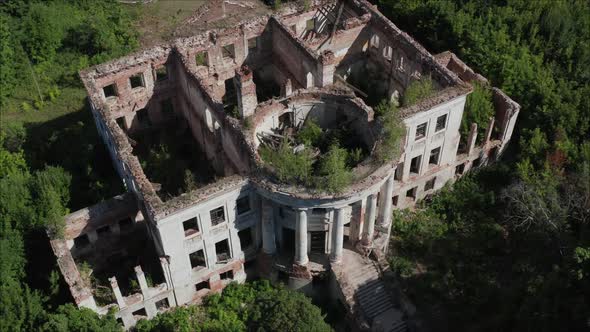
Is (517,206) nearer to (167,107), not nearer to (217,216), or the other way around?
(217,216)

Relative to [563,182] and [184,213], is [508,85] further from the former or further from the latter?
[184,213]

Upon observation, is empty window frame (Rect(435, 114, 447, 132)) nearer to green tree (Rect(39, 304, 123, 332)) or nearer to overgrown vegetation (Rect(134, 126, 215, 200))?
overgrown vegetation (Rect(134, 126, 215, 200))

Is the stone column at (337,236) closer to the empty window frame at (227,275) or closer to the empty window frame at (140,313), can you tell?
the empty window frame at (227,275)

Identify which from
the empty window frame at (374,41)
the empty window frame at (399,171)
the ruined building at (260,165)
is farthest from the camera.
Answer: the empty window frame at (374,41)

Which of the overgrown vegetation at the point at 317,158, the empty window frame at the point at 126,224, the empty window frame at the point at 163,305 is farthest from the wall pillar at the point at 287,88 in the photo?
the empty window frame at the point at 163,305

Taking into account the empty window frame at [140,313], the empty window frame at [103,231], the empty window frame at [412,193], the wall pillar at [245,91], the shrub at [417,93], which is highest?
the wall pillar at [245,91]

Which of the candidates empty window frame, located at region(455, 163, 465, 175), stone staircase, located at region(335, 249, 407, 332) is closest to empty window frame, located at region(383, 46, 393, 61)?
empty window frame, located at region(455, 163, 465, 175)
